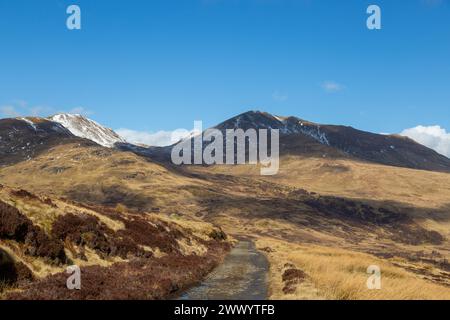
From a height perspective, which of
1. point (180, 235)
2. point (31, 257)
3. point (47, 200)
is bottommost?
point (180, 235)

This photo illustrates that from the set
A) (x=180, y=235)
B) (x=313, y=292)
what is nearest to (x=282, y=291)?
(x=313, y=292)

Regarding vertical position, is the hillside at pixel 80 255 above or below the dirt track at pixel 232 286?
above

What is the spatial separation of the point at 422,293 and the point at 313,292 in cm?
538

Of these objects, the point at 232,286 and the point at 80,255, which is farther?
the point at 80,255

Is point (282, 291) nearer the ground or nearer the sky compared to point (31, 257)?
nearer the ground

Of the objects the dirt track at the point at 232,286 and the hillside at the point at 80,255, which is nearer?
the hillside at the point at 80,255

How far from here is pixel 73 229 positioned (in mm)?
30844

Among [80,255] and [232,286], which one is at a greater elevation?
[80,255]

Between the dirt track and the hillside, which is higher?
the hillside

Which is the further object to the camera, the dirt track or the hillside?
the dirt track
